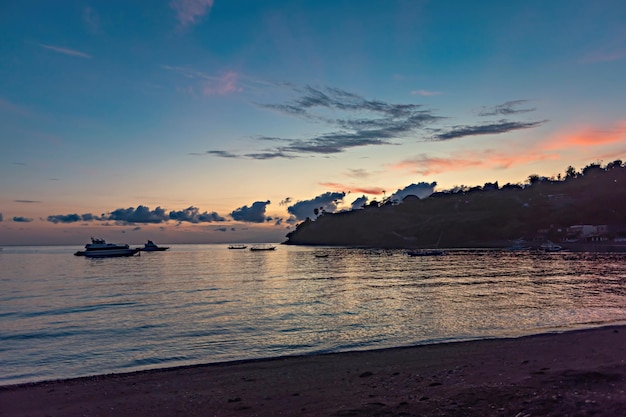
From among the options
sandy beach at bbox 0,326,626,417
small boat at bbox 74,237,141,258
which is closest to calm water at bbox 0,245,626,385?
sandy beach at bbox 0,326,626,417

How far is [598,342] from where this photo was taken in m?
20.7

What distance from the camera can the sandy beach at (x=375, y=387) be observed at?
11.9m

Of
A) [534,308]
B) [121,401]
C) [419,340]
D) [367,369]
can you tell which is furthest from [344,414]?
[534,308]

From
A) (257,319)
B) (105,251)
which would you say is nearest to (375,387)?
(257,319)

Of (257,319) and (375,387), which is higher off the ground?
(375,387)

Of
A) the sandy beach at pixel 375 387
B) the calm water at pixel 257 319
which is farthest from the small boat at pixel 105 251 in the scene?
the sandy beach at pixel 375 387

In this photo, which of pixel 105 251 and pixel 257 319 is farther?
pixel 105 251

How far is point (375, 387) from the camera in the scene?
14.6 metres

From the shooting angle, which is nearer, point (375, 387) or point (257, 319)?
point (375, 387)

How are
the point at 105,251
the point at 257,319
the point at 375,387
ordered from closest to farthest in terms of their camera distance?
1. the point at 375,387
2. the point at 257,319
3. the point at 105,251

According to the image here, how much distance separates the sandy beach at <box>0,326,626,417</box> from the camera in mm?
11867

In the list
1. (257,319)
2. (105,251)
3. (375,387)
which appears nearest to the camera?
(375,387)

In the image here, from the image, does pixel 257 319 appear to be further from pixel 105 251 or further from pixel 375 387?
pixel 105 251

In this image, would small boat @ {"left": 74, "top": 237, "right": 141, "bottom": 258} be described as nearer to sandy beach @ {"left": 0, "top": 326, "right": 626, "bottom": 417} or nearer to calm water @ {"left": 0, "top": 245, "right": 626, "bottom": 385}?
calm water @ {"left": 0, "top": 245, "right": 626, "bottom": 385}
